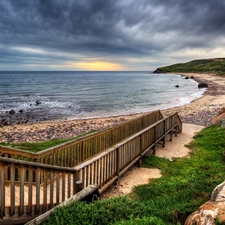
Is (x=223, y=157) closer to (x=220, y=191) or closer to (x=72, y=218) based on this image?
(x=220, y=191)

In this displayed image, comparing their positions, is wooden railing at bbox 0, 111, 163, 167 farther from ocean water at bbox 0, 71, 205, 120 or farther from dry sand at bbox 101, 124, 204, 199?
ocean water at bbox 0, 71, 205, 120

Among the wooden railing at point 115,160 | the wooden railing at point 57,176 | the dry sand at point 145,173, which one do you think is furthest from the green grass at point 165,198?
the wooden railing at point 115,160

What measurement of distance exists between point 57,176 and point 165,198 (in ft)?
9.44

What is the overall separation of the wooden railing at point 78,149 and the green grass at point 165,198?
5.61 feet

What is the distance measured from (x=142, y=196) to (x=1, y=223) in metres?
3.65

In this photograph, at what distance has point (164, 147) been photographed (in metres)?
11.9

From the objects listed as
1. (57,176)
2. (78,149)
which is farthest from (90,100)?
(57,176)

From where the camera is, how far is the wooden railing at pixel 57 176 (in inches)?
156

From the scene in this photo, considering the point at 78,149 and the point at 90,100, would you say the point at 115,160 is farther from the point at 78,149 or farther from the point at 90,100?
the point at 90,100

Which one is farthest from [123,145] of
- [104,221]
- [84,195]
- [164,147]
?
[164,147]

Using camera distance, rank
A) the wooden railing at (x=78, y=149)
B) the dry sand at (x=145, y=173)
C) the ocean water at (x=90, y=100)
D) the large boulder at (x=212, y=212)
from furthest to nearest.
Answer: the ocean water at (x=90, y=100) → the dry sand at (x=145, y=173) → the wooden railing at (x=78, y=149) → the large boulder at (x=212, y=212)

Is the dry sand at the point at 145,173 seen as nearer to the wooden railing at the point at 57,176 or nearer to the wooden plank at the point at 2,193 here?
the wooden railing at the point at 57,176

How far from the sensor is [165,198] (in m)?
5.93

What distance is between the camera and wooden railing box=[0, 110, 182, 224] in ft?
13.0
